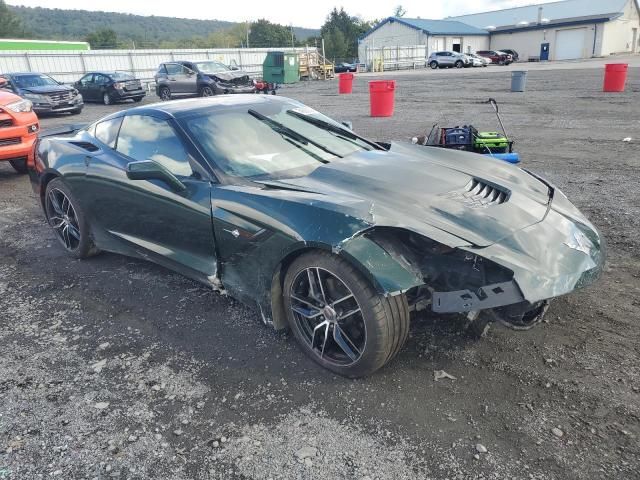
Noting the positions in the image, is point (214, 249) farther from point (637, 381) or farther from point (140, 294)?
point (637, 381)

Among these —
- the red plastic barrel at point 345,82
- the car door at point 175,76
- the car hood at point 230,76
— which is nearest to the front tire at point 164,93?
the car door at point 175,76

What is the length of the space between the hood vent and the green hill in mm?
102903

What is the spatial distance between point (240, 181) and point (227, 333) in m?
1.02

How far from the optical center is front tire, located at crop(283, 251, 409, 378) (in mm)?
2545

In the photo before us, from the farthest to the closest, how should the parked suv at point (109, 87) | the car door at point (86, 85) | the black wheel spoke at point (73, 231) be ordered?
the car door at point (86, 85) < the parked suv at point (109, 87) < the black wheel spoke at point (73, 231)

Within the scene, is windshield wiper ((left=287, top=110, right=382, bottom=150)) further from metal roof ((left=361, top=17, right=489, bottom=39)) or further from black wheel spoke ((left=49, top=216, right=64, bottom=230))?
metal roof ((left=361, top=17, right=489, bottom=39))

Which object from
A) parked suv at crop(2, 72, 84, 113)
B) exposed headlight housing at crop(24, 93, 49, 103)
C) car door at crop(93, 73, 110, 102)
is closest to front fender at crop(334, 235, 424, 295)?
parked suv at crop(2, 72, 84, 113)

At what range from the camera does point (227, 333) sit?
3.32 metres

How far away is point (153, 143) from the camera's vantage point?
12.4 feet

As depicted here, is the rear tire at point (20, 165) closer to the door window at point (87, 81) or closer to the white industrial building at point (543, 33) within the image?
the door window at point (87, 81)

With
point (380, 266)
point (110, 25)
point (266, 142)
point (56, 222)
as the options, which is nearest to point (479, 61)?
point (56, 222)

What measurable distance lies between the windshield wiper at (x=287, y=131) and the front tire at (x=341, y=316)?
126 centimetres

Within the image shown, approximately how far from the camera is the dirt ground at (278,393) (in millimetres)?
2240

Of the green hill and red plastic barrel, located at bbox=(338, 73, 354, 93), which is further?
the green hill
